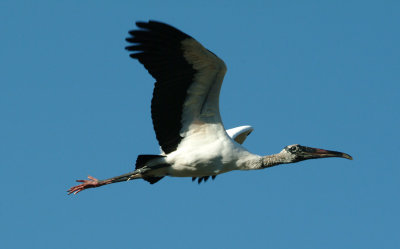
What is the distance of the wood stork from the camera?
12914 mm

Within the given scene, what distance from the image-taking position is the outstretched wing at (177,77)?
12836 mm

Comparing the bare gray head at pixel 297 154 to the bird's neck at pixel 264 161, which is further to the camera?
the bare gray head at pixel 297 154

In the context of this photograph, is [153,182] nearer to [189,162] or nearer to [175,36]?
[189,162]

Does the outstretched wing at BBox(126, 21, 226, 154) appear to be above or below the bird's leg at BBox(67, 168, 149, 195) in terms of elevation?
above

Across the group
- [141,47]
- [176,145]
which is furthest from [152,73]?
[176,145]

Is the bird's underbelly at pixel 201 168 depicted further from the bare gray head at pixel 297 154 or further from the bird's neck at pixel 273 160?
the bare gray head at pixel 297 154

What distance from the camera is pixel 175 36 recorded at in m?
12.8

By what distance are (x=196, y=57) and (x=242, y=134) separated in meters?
4.54

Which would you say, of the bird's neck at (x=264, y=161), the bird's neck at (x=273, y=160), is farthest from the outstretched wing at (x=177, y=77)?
the bird's neck at (x=273, y=160)

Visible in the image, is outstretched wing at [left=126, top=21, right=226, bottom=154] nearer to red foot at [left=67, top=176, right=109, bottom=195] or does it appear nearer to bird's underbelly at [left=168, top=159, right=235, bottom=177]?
bird's underbelly at [left=168, top=159, right=235, bottom=177]

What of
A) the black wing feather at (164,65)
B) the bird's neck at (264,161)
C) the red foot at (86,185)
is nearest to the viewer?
the black wing feather at (164,65)

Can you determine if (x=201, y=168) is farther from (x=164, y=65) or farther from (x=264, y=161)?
(x=164, y=65)

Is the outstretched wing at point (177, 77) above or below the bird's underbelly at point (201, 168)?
above

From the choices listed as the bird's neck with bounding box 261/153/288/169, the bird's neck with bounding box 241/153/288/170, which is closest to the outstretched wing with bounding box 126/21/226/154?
the bird's neck with bounding box 241/153/288/170
